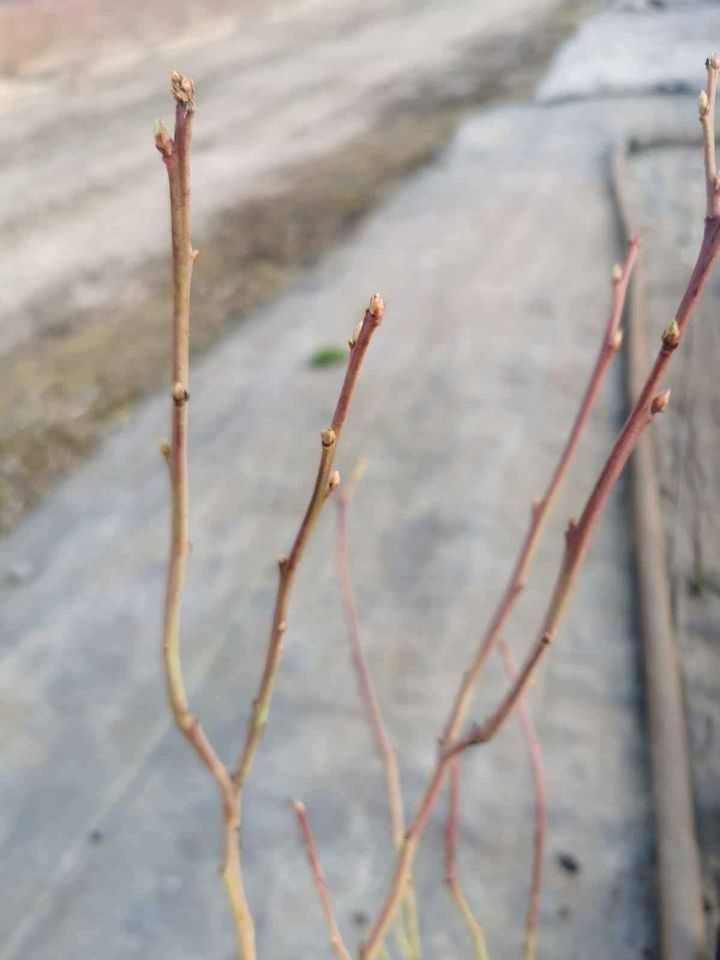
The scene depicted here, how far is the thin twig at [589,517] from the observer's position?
21.5 inches

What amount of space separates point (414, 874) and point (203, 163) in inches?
253

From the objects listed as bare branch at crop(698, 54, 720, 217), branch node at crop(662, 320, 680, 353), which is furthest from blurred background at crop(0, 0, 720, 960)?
branch node at crop(662, 320, 680, 353)

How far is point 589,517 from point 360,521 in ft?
8.18

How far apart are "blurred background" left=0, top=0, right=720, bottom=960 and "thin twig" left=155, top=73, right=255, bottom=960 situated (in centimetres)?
→ 103

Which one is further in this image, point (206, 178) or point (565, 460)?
point (206, 178)

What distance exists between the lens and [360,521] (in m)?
3.13

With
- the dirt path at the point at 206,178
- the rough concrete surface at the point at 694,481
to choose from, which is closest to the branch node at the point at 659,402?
the rough concrete surface at the point at 694,481

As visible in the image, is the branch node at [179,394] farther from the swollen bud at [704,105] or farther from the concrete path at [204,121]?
the concrete path at [204,121]

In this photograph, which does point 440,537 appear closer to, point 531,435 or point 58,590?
point 531,435

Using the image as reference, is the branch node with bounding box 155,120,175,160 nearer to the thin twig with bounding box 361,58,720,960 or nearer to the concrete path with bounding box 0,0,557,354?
the thin twig with bounding box 361,58,720,960

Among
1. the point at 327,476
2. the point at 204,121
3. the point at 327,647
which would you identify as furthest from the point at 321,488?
the point at 204,121

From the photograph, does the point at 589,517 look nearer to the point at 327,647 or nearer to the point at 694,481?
the point at 327,647

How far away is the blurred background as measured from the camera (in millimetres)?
2029

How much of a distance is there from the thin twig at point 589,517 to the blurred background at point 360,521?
2.98 feet
